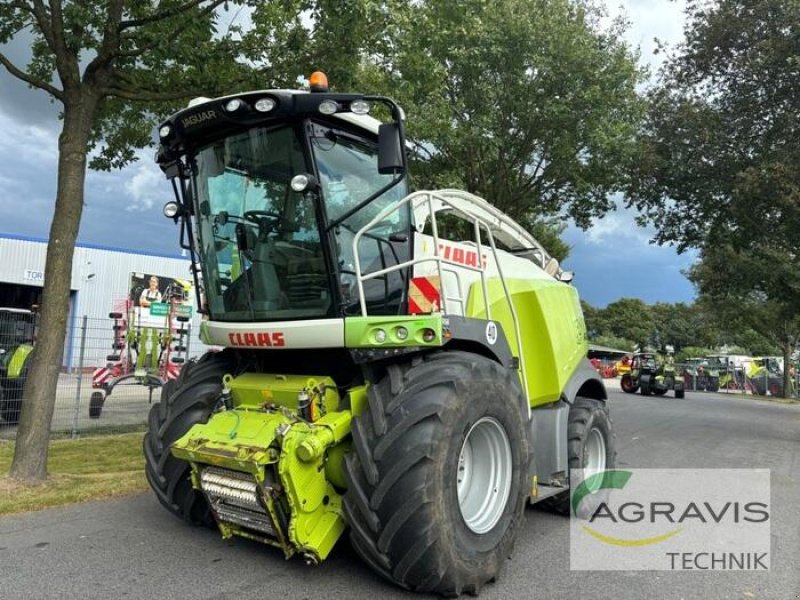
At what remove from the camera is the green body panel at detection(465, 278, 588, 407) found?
16.7ft

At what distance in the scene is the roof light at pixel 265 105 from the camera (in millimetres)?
3791

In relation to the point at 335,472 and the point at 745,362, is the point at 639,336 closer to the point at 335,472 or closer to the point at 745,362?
the point at 745,362

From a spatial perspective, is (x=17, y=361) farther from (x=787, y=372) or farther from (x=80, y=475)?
(x=787, y=372)

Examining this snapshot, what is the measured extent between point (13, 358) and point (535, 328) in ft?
28.4

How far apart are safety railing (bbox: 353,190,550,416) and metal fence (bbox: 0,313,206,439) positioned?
20.8 feet

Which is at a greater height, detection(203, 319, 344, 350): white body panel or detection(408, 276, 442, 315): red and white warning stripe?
detection(408, 276, 442, 315): red and white warning stripe

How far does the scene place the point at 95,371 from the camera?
1097 centimetres

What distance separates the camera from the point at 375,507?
11.3ft

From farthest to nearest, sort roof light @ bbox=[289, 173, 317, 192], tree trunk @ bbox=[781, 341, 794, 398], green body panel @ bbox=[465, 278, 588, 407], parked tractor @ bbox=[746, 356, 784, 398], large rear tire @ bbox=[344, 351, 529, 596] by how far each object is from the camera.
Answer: parked tractor @ bbox=[746, 356, 784, 398] → tree trunk @ bbox=[781, 341, 794, 398] → green body panel @ bbox=[465, 278, 588, 407] → roof light @ bbox=[289, 173, 317, 192] → large rear tire @ bbox=[344, 351, 529, 596]

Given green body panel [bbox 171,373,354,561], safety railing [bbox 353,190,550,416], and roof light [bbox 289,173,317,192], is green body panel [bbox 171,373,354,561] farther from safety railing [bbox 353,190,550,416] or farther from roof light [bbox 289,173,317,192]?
roof light [bbox 289,173,317,192]

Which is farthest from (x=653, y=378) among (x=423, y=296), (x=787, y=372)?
(x=423, y=296)

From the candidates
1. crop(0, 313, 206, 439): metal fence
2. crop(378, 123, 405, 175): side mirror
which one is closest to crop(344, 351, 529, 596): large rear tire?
crop(378, 123, 405, 175): side mirror

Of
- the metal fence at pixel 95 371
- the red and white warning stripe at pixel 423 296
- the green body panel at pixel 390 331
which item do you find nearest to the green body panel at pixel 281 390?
the green body panel at pixel 390 331

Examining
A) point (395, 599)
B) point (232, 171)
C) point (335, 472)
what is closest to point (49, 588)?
point (335, 472)
